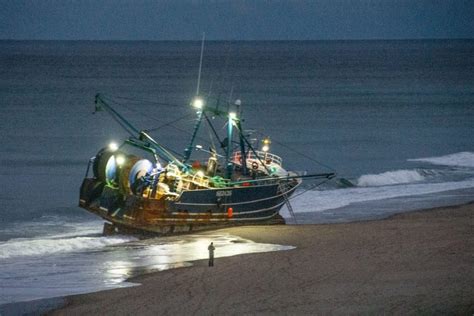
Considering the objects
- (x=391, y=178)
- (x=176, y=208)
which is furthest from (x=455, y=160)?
(x=176, y=208)

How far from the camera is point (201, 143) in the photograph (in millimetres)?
56406

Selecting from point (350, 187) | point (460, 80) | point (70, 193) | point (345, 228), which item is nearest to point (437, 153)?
point (350, 187)

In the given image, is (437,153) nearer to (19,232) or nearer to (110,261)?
(19,232)

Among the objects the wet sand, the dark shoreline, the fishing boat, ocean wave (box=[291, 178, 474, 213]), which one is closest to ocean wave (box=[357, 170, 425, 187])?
ocean wave (box=[291, 178, 474, 213])

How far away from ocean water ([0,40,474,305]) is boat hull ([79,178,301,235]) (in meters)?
0.65

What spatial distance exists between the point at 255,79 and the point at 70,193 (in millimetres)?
86817

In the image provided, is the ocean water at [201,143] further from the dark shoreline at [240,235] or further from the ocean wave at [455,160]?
the dark shoreline at [240,235]

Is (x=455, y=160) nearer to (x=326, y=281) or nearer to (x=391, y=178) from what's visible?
(x=391, y=178)

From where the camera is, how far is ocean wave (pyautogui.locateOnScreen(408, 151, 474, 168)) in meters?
46.7

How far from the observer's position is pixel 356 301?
1766 centimetres

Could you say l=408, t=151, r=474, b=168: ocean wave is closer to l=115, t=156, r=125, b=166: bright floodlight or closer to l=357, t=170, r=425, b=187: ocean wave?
l=357, t=170, r=425, b=187: ocean wave

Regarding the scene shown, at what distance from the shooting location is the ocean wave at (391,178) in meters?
41.4

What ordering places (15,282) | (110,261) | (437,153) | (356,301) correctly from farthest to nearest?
(437,153), (110,261), (15,282), (356,301)

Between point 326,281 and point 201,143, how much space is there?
37.1m
